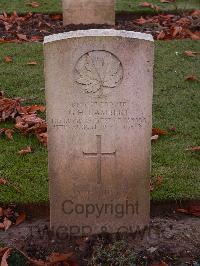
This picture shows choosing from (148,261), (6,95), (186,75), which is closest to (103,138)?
(148,261)

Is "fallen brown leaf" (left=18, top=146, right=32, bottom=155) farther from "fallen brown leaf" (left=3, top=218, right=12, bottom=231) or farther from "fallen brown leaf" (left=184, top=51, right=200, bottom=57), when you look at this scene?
"fallen brown leaf" (left=184, top=51, right=200, bottom=57)

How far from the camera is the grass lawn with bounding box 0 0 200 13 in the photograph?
1055 centimetres

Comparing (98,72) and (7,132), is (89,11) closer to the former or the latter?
(7,132)

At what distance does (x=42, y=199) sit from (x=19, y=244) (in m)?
0.52

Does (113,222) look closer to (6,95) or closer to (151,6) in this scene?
(6,95)

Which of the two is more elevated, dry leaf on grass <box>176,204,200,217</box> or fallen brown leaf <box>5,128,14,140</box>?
fallen brown leaf <box>5,128,14,140</box>

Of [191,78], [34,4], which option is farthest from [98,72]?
[34,4]

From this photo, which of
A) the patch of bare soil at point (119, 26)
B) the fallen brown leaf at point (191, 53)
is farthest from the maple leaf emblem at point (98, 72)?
the patch of bare soil at point (119, 26)

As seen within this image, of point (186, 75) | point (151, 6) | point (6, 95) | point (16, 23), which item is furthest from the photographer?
point (151, 6)

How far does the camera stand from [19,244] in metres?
4.32

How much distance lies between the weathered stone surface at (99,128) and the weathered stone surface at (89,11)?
5393 mm

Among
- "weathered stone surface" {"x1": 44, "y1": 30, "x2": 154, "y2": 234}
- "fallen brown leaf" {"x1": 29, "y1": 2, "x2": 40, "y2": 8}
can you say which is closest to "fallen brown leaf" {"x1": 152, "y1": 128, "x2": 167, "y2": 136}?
"weathered stone surface" {"x1": 44, "y1": 30, "x2": 154, "y2": 234}

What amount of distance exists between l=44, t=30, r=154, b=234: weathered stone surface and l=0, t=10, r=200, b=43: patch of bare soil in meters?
5.13

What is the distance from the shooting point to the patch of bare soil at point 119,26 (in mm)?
9320
